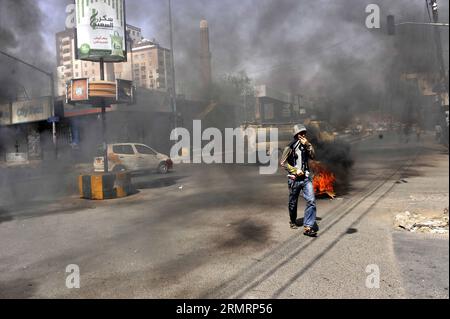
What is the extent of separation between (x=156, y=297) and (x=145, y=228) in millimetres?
2488

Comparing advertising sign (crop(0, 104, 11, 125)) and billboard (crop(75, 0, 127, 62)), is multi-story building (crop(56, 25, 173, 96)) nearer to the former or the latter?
billboard (crop(75, 0, 127, 62))

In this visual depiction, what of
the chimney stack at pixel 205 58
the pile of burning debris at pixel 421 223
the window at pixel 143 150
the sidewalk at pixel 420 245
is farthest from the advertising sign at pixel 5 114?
the pile of burning debris at pixel 421 223

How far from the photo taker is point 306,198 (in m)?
4.71

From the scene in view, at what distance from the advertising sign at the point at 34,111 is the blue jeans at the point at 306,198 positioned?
8000 millimetres

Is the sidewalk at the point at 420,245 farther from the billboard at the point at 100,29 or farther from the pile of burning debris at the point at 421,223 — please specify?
the billboard at the point at 100,29

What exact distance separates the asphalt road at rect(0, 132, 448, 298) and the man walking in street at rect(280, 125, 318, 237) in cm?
22

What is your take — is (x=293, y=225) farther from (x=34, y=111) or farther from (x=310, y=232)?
(x=34, y=111)

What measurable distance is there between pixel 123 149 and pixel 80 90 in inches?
105

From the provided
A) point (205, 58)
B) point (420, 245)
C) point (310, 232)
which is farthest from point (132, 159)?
point (420, 245)

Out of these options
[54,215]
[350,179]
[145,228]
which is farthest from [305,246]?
[350,179]

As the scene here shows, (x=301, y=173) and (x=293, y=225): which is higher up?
(x=301, y=173)

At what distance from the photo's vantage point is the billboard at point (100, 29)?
392 inches
